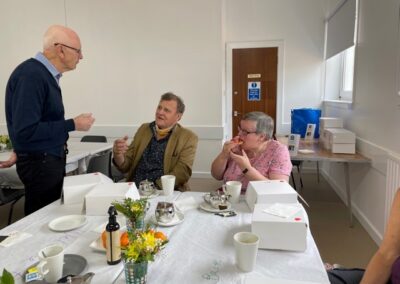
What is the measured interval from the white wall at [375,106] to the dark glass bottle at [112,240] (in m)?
2.20

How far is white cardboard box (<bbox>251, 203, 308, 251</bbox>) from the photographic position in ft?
3.68

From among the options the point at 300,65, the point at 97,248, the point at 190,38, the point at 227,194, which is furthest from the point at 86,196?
the point at 300,65

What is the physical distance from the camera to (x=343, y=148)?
324cm

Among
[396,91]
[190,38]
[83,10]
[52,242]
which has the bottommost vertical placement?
[52,242]

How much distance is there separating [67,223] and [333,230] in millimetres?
2506

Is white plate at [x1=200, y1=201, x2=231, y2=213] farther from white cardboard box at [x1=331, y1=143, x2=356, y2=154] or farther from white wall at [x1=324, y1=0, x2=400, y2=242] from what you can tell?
white cardboard box at [x1=331, y1=143, x2=356, y2=154]

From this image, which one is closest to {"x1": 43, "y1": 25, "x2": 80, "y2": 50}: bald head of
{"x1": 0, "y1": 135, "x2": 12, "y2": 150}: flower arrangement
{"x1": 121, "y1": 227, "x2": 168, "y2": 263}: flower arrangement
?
{"x1": 121, "y1": 227, "x2": 168, "y2": 263}: flower arrangement

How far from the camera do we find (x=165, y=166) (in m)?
2.23

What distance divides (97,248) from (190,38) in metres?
3.94

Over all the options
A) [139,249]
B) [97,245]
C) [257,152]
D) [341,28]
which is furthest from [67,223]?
[341,28]

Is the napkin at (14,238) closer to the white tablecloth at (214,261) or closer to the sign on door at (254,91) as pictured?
Answer: the white tablecloth at (214,261)

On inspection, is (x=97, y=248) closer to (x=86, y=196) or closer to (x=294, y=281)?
(x=86, y=196)

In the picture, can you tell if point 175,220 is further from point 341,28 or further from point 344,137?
point 341,28

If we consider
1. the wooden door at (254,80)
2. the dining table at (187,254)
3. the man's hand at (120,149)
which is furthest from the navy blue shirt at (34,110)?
the wooden door at (254,80)
